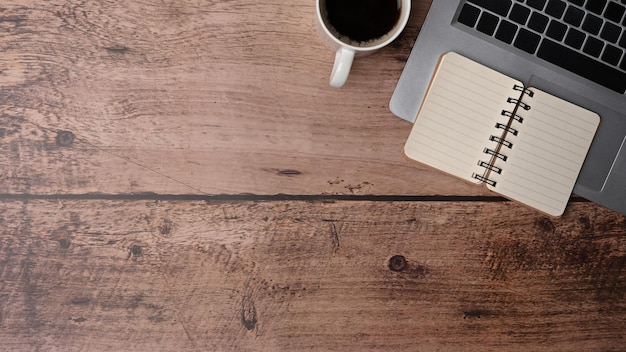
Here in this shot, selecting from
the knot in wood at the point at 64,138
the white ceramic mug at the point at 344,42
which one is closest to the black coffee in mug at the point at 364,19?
the white ceramic mug at the point at 344,42

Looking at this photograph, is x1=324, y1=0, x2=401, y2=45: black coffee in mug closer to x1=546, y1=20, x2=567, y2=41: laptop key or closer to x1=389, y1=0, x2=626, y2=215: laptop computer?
x1=389, y1=0, x2=626, y2=215: laptop computer

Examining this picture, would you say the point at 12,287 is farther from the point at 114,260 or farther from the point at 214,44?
the point at 214,44

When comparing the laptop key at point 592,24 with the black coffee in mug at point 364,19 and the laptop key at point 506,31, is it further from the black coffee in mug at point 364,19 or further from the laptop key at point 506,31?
the black coffee in mug at point 364,19

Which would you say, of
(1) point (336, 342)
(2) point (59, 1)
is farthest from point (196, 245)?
(2) point (59, 1)

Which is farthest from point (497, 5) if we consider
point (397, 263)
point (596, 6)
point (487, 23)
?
point (397, 263)

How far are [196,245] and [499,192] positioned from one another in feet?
1.30

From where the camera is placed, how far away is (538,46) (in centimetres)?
72

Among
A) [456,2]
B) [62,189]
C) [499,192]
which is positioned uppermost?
[456,2]

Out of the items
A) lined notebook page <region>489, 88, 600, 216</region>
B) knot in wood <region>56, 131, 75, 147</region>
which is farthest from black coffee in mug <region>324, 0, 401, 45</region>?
knot in wood <region>56, 131, 75, 147</region>

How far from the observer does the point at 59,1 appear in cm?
72

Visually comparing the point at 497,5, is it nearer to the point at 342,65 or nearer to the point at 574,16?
the point at 574,16

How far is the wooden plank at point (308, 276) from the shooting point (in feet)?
2.39

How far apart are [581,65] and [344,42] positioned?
0.30m

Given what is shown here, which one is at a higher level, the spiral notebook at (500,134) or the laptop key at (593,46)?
the laptop key at (593,46)
